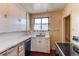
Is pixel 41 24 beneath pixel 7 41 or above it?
above

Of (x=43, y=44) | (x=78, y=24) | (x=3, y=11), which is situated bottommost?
(x=43, y=44)

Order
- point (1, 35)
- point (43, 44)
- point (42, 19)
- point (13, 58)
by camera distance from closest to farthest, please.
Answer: point (13, 58) → point (1, 35) → point (43, 44) → point (42, 19)

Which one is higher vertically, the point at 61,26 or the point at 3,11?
the point at 3,11

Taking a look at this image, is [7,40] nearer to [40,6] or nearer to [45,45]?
[40,6]

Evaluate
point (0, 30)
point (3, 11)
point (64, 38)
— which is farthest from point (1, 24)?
point (64, 38)

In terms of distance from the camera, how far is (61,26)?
4.16 meters

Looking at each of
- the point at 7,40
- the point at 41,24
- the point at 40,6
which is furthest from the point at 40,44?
the point at 7,40

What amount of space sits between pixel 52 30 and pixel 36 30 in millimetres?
598

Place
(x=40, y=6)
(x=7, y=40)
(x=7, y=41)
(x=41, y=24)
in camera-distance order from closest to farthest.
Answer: (x=7, y=41) → (x=7, y=40) → (x=40, y=6) → (x=41, y=24)

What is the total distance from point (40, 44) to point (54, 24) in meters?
0.96

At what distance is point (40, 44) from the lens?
380 centimetres

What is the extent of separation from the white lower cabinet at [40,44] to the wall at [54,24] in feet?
1.64

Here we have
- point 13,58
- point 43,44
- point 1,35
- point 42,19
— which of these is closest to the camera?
point 13,58

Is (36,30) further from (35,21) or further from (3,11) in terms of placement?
(3,11)
